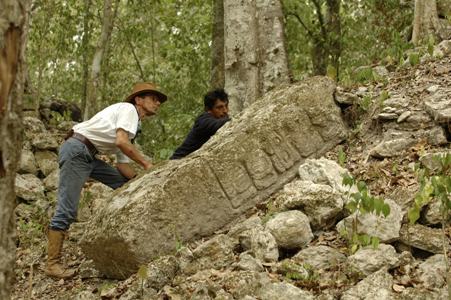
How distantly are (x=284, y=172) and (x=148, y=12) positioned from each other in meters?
10.8

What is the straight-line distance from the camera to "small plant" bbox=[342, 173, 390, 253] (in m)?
4.91

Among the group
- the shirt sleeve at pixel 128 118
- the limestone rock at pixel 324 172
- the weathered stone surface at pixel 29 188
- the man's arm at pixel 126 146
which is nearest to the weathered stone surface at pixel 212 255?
the limestone rock at pixel 324 172

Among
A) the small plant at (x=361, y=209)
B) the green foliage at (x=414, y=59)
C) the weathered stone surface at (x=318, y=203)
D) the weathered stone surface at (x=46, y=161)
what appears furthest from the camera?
the weathered stone surface at (x=46, y=161)

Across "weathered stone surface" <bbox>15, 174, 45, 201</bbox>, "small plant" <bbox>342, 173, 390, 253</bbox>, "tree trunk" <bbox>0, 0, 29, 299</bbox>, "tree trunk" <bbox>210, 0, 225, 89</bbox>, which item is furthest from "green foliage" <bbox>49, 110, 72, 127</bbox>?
"tree trunk" <bbox>0, 0, 29, 299</bbox>

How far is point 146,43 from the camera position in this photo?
19875 mm

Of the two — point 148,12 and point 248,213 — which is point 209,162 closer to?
point 248,213

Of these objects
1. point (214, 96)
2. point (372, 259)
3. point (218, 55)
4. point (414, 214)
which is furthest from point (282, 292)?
point (218, 55)

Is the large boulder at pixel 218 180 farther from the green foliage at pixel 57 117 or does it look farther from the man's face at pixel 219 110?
the green foliage at pixel 57 117

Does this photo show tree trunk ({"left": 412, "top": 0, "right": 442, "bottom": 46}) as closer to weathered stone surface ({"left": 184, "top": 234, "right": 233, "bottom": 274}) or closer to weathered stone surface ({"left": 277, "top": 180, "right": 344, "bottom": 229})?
weathered stone surface ({"left": 277, "top": 180, "right": 344, "bottom": 229})

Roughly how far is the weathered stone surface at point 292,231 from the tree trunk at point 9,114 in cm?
279

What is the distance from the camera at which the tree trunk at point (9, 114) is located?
298 cm

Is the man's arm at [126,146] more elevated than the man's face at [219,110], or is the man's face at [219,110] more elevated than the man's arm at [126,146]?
the man's face at [219,110]

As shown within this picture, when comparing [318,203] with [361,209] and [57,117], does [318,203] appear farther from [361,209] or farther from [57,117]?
[57,117]

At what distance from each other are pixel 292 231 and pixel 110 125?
85.7 inches
